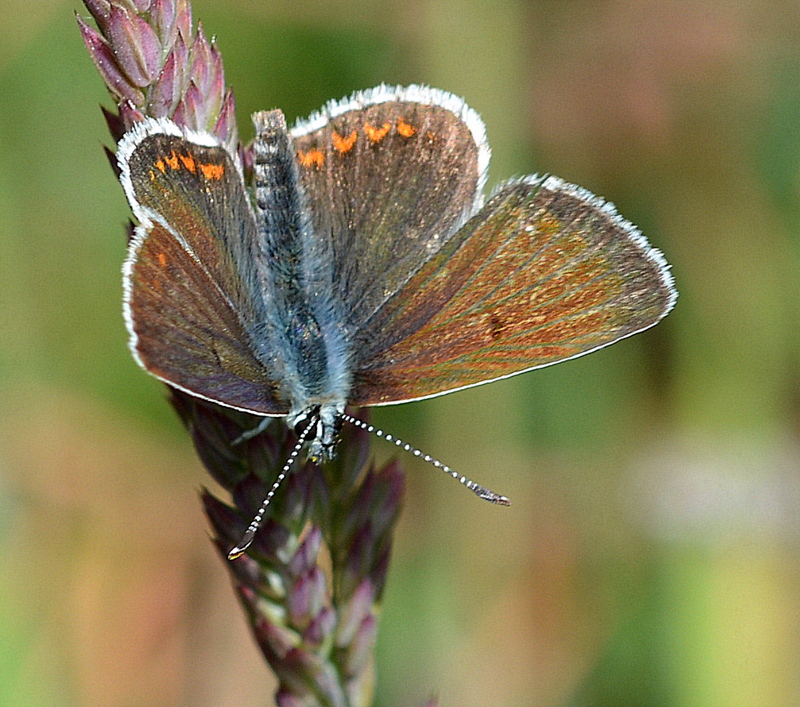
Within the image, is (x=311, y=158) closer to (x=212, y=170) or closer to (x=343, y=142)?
(x=343, y=142)

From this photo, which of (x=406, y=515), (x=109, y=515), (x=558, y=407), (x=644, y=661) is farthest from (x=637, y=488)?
(x=109, y=515)

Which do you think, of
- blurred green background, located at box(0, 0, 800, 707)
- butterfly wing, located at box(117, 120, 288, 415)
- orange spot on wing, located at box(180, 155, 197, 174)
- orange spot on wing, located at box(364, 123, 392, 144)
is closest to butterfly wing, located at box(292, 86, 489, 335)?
orange spot on wing, located at box(364, 123, 392, 144)

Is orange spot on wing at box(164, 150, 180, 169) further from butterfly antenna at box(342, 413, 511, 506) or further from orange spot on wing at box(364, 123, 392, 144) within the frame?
butterfly antenna at box(342, 413, 511, 506)

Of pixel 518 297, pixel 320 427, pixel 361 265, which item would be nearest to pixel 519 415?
pixel 361 265

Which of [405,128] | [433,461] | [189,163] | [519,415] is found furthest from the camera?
[519,415]

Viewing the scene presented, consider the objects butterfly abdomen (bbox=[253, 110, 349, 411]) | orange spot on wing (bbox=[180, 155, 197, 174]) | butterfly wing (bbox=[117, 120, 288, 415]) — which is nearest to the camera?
butterfly wing (bbox=[117, 120, 288, 415])

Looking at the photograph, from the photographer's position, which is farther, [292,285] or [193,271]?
[292,285]

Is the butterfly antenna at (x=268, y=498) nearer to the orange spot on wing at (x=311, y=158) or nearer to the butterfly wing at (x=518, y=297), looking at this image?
the butterfly wing at (x=518, y=297)
